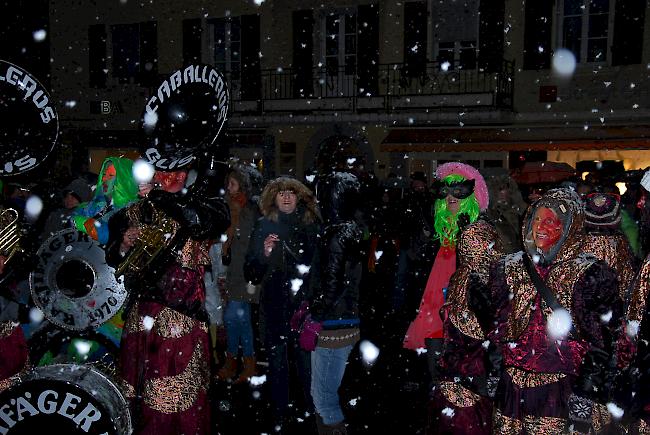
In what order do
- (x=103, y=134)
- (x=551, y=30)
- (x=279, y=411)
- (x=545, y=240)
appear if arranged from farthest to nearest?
1. (x=103, y=134)
2. (x=551, y=30)
3. (x=279, y=411)
4. (x=545, y=240)

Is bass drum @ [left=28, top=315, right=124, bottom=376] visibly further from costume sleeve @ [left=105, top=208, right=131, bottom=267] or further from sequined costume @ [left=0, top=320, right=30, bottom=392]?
costume sleeve @ [left=105, top=208, right=131, bottom=267]

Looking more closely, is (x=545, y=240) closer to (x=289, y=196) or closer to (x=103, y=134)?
(x=289, y=196)

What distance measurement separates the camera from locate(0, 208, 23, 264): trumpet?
3.76 meters

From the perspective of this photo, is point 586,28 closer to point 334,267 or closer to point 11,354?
point 334,267

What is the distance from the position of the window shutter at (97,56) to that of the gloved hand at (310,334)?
56.3 feet

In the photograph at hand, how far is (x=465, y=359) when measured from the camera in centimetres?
345

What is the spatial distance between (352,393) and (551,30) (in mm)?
11758

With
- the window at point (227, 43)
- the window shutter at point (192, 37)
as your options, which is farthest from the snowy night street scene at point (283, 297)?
the window shutter at point (192, 37)

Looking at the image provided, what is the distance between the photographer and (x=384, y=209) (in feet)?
33.5

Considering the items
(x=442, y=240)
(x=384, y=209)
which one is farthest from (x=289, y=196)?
(x=384, y=209)

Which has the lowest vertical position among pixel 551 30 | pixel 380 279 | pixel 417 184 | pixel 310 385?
pixel 380 279

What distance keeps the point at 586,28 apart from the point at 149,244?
45.6 ft

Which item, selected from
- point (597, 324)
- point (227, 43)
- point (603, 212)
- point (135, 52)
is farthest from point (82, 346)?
point (135, 52)

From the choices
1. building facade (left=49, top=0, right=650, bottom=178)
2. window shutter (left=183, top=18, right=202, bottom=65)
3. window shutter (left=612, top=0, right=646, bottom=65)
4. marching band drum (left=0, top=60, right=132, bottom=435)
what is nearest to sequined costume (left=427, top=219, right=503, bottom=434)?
marching band drum (left=0, top=60, right=132, bottom=435)
